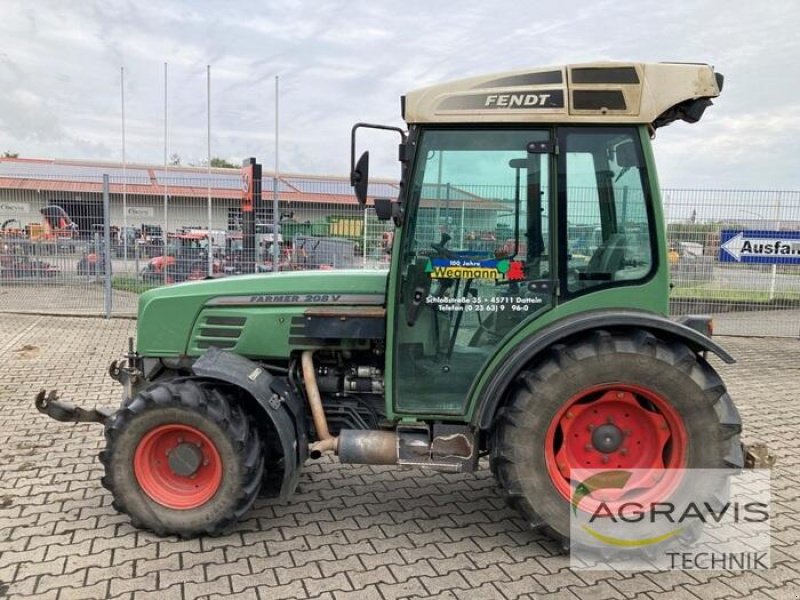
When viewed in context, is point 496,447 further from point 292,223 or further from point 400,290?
point 292,223

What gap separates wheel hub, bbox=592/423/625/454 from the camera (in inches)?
128

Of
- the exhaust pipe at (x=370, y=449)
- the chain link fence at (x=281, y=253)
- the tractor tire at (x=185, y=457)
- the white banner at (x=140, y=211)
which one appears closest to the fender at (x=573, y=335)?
the exhaust pipe at (x=370, y=449)

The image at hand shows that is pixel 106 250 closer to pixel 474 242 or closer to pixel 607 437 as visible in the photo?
pixel 474 242

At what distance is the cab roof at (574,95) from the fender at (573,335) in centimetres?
98

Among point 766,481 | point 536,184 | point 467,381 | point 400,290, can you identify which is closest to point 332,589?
point 467,381

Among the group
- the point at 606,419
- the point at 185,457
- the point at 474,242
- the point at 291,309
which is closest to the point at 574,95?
the point at 474,242

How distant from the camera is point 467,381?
133 inches

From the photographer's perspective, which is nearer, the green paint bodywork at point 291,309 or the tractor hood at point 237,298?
the green paint bodywork at point 291,309

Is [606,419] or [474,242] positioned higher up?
[474,242]

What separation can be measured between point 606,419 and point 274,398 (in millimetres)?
1772

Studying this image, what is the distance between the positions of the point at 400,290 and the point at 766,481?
3080 millimetres

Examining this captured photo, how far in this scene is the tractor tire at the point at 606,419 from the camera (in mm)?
3072

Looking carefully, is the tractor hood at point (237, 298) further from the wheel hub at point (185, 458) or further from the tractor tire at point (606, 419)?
the tractor tire at point (606, 419)

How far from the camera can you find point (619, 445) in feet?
10.7
